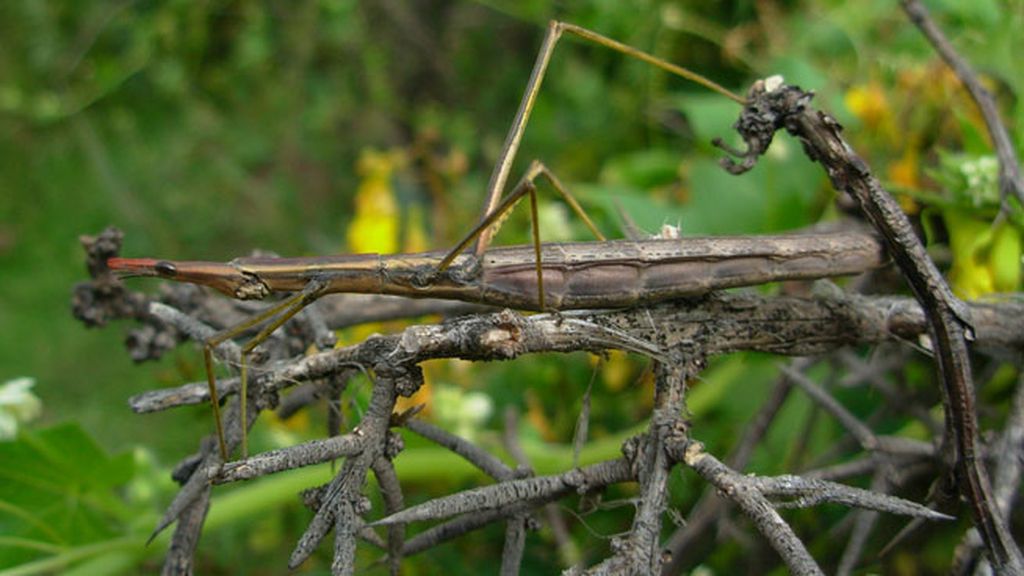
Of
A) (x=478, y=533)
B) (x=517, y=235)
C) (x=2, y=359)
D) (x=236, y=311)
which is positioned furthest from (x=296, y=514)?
(x=2, y=359)

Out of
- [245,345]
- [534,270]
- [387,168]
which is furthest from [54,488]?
[387,168]

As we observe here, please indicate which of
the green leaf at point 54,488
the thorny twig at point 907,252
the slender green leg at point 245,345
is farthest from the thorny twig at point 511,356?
the green leaf at point 54,488

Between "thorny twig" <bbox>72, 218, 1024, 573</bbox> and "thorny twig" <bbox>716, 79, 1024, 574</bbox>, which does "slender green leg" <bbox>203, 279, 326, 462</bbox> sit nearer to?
"thorny twig" <bbox>72, 218, 1024, 573</bbox>

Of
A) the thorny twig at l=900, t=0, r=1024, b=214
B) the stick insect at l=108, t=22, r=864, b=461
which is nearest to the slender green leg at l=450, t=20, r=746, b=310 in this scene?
the stick insect at l=108, t=22, r=864, b=461

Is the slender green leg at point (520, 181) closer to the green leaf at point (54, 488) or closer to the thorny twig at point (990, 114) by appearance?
the thorny twig at point (990, 114)

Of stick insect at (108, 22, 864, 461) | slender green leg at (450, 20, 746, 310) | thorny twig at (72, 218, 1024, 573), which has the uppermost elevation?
slender green leg at (450, 20, 746, 310)

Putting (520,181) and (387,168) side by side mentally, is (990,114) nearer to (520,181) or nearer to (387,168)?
(520,181)

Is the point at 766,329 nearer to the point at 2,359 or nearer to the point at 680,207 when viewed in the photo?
the point at 680,207
